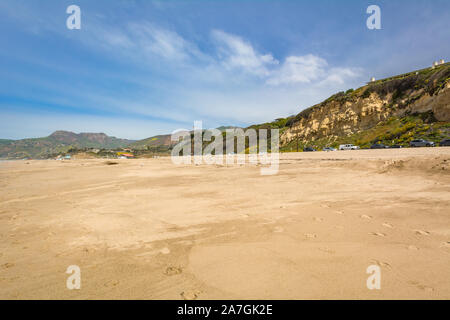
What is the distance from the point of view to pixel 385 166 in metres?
9.26

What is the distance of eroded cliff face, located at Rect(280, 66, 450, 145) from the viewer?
27.8 metres

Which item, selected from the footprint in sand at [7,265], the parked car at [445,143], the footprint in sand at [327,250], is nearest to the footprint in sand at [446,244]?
the footprint in sand at [327,250]

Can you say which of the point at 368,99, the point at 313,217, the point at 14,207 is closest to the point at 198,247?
the point at 313,217

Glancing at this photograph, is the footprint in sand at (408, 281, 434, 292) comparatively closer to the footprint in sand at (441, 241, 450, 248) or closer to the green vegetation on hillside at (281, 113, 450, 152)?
the footprint in sand at (441, 241, 450, 248)

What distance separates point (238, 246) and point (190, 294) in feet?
3.75

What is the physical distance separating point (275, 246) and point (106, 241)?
9.25ft

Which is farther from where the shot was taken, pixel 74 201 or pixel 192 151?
pixel 192 151

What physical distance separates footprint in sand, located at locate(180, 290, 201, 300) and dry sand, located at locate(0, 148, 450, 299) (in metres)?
0.01

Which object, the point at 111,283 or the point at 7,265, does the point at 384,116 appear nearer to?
the point at 111,283

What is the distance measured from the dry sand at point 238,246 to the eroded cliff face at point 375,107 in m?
31.9

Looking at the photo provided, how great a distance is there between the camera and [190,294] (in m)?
2.18

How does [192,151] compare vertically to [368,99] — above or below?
below
